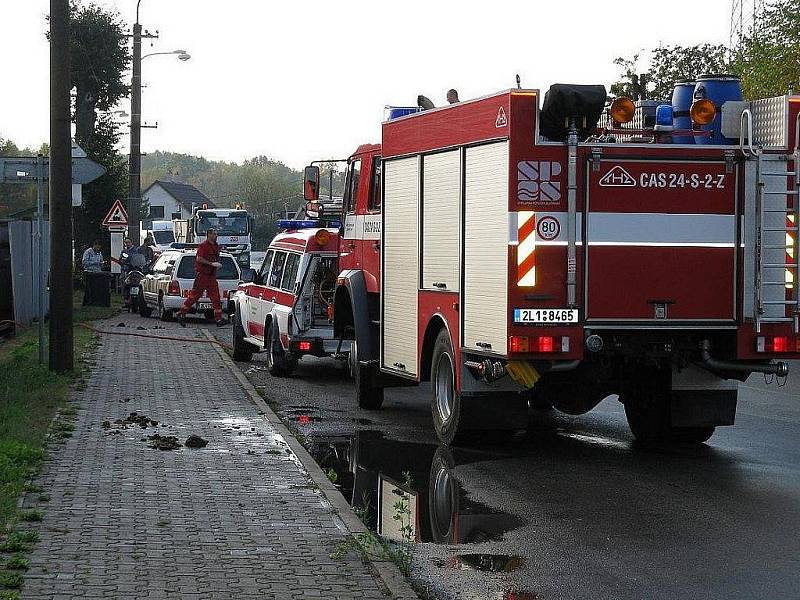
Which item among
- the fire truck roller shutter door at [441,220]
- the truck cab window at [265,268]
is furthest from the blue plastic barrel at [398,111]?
the truck cab window at [265,268]

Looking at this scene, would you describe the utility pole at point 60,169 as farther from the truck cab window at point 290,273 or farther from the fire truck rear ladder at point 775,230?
the fire truck rear ladder at point 775,230

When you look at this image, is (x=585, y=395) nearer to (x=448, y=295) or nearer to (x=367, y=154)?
(x=448, y=295)

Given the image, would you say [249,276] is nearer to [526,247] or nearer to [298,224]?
[298,224]

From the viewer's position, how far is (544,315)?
428 inches

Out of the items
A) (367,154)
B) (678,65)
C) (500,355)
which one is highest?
(678,65)

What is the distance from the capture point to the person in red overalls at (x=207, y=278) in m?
27.8

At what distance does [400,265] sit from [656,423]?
2.89 m

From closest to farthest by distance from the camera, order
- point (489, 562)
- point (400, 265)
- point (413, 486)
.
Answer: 1. point (489, 562)
2. point (413, 486)
3. point (400, 265)

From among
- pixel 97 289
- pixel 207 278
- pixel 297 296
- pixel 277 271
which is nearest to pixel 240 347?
pixel 277 271

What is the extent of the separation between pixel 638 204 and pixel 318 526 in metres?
4.15

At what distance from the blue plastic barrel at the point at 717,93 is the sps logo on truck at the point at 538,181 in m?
1.43

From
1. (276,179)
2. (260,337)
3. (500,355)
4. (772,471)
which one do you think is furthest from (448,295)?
(276,179)

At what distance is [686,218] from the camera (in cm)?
1119

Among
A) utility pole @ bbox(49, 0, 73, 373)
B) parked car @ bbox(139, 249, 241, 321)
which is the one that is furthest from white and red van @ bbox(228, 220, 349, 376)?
parked car @ bbox(139, 249, 241, 321)
